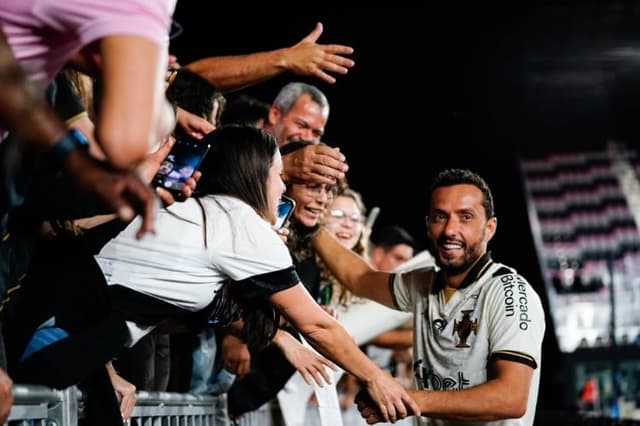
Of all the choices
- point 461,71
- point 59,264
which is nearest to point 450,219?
point 59,264

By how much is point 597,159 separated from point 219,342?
31921 millimetres

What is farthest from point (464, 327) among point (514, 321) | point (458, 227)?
point (458, 227)

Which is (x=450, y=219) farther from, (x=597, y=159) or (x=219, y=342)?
(x=597, y=159)

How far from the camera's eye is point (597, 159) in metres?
35.0

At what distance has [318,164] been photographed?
158 inches

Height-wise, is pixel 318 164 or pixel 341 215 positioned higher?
pixel 318 164

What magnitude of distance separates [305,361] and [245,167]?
1033mm

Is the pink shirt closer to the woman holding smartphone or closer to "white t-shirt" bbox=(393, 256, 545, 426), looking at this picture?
the woman holding smartphone

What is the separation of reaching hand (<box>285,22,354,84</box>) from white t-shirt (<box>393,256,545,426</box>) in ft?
3.13

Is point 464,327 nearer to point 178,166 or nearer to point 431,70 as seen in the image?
point 178,166

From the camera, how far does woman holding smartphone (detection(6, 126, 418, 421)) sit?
272 centimetres

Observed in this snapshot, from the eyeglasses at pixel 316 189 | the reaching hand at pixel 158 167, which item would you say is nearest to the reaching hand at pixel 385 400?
the eyeglasses at pixel 316 189

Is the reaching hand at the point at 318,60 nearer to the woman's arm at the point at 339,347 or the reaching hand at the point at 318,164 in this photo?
the reaching hand at the point at 318,164

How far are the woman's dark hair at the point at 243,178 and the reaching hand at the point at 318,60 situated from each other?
15.0 inches
